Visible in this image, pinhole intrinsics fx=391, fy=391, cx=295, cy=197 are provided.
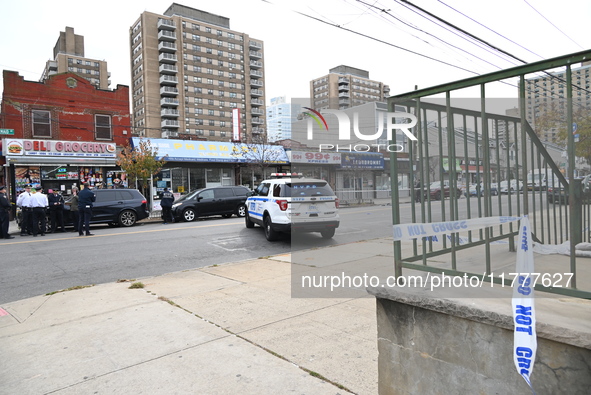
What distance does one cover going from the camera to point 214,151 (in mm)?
26969

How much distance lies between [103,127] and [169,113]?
195ft

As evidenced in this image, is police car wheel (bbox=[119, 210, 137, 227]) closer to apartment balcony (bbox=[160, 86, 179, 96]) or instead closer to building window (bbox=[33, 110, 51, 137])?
building window (bbox=[33, 110, 51, 137])

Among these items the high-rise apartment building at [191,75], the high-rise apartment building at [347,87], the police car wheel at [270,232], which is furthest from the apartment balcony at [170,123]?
the police car wheel at [270,232]

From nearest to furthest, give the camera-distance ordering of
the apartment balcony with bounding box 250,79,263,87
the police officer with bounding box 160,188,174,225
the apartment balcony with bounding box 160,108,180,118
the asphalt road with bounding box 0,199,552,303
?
the asphalt road with bounding box 0,199,552,303 → the police officer with bounding box 160,188,174,225 → the apartment balcony with bounding box 160,108,180,118 → the apartment balcony with bounding box 250,79,263,87

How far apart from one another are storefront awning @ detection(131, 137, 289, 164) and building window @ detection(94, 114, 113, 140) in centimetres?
151

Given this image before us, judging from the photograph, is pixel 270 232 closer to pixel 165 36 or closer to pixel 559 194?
pixel 559 194

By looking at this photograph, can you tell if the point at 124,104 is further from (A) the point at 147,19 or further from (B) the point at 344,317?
(A) the point at 147,19

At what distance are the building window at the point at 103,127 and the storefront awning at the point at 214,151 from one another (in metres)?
1.51

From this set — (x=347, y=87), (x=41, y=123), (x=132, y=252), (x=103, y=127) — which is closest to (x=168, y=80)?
(x=347, y=87)

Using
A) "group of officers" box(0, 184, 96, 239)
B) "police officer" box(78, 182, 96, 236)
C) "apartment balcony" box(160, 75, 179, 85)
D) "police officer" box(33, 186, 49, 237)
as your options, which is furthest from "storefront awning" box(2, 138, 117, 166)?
"apartment balcony" box(160, 75, 179, 85)

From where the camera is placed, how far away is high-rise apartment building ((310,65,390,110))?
123 meters

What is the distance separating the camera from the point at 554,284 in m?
2.30

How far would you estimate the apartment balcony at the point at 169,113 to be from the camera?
265 ft

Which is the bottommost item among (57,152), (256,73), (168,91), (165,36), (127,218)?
(127,218)
